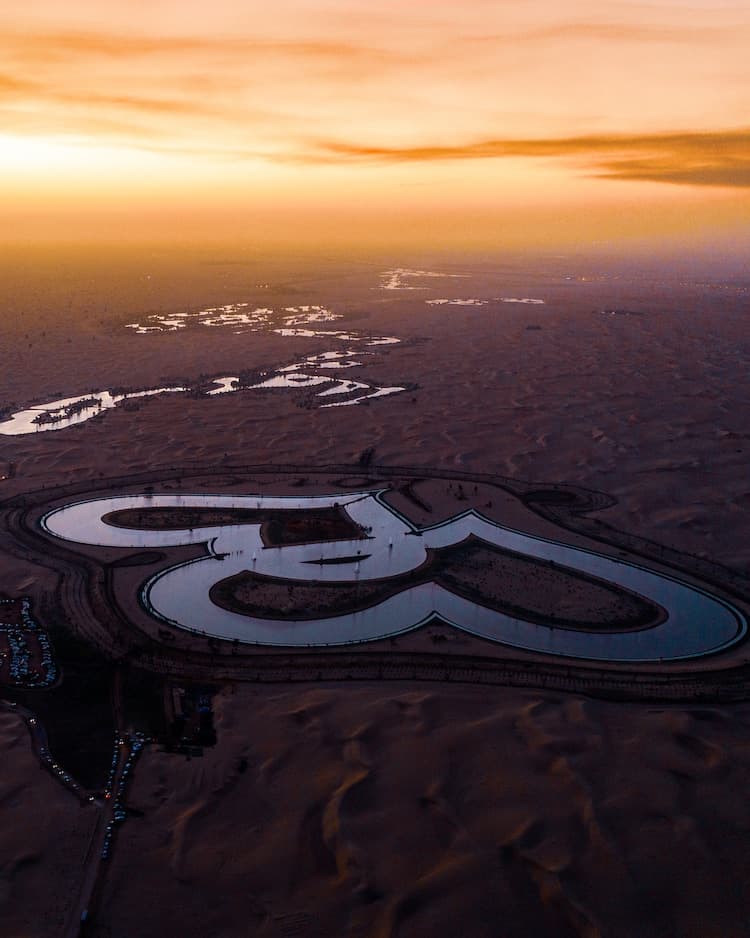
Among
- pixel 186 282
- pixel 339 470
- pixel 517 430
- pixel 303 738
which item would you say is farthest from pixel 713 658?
pixel 186 282

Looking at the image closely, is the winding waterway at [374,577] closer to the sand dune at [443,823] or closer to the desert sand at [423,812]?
the desert sand at [423,812]

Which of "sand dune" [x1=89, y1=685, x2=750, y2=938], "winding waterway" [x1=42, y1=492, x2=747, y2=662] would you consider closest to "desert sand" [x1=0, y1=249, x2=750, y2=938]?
"sand dune" [x1=89, y1=685, x2=750, y2=938]

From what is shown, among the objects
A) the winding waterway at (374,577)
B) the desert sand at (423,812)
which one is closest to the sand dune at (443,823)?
the desert sand at (423,812)

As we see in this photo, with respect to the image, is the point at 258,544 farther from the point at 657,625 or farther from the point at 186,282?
the point at 186,282

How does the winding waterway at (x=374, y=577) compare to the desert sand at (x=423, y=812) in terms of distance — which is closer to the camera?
the desert sand at (x=423, y=812)

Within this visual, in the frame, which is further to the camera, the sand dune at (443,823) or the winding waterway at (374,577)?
the winding waterway at (374,577)

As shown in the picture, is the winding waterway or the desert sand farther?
the winding waterway

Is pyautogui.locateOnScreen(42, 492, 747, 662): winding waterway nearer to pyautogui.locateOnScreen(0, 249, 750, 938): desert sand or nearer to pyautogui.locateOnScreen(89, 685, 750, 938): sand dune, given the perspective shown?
pyautogui.locateOnScreen(0, 249, 750, 938): desert sand

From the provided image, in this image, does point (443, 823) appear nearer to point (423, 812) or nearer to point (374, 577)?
point (423, 812)

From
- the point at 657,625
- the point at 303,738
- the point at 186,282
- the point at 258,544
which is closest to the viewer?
the point at 303,738

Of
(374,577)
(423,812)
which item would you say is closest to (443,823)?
(423,812)

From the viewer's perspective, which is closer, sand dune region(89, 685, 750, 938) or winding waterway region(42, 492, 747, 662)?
sand dune region(89, 685, 750, 938)
